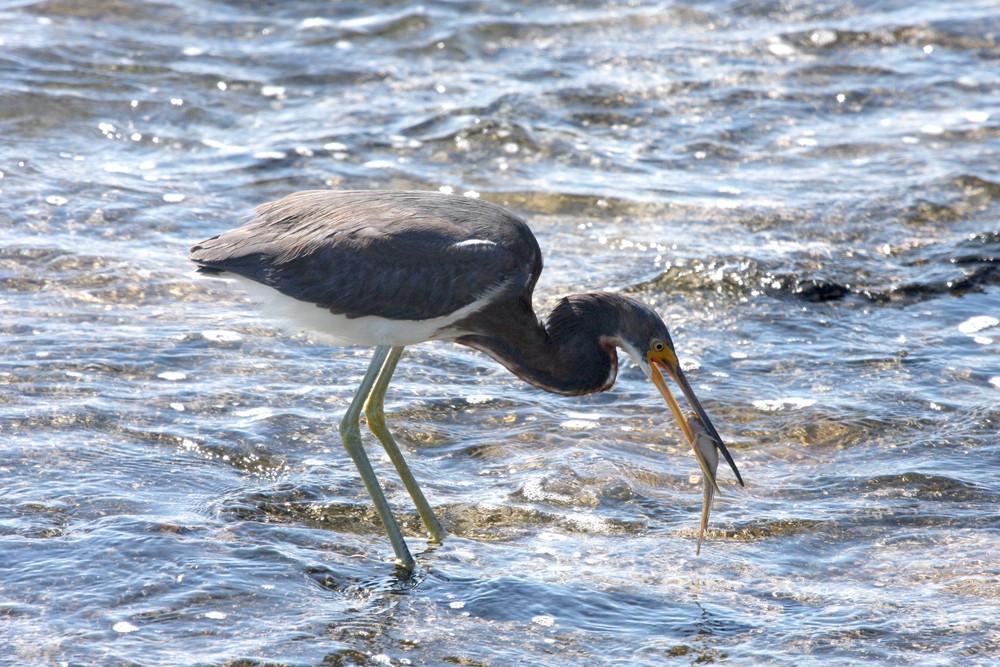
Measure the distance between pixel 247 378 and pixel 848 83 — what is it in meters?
7.35

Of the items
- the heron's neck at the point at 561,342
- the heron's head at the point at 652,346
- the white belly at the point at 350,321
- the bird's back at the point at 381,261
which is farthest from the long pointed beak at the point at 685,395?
the white belly at the point at 350,321

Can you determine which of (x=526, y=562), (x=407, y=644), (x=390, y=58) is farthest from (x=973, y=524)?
(x=390, y=58)

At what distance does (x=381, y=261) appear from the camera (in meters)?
5.38

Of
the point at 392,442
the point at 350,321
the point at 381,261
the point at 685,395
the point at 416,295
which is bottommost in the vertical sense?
the point at 392,442

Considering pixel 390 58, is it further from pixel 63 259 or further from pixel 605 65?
pixel 63 259

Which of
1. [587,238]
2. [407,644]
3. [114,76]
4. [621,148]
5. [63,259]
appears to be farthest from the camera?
[114,76]

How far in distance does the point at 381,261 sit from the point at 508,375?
201 cm

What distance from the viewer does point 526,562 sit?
533cm

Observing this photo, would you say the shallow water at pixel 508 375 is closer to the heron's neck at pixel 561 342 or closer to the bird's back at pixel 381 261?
the heron's neck at pixel 561 342

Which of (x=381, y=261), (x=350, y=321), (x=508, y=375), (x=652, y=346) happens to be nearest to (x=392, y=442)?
(x=350, y=321)

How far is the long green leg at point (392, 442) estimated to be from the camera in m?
5.60

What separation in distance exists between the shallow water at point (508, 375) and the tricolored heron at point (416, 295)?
49 centimetres

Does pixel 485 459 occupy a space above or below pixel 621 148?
below

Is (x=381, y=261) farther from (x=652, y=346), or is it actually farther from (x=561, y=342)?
(x=652, y=346)
